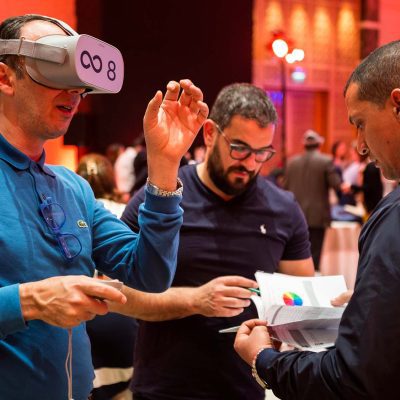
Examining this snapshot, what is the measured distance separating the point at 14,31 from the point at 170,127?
0.43 meters

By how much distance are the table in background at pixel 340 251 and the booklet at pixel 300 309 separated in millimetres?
5693

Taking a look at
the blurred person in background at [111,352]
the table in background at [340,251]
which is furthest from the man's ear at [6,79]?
the table in background at [340,251]

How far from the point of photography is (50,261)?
4.61ft

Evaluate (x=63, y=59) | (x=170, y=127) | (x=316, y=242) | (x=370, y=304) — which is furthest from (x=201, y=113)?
(x=316, y=242)

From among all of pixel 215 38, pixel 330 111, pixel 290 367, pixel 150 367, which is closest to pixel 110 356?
pixel 150 367

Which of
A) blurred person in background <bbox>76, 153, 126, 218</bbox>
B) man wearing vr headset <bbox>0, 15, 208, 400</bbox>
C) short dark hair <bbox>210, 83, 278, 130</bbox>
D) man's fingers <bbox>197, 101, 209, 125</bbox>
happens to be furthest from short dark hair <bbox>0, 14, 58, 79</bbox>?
blurred person in background <bbox>76, 153, 126, 218</bbox>

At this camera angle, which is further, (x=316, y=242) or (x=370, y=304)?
(x=316, y=242)

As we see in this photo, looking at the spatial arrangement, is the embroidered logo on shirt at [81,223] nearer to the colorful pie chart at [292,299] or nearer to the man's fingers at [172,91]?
the man's fingers at [172,91]

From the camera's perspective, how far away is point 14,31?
1.47m

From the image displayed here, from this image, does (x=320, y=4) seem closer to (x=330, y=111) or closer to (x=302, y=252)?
(x=330, y=111)

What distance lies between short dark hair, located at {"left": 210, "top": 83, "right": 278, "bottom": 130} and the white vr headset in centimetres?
94

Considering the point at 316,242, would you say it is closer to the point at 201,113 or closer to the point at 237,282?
the point at 237,282

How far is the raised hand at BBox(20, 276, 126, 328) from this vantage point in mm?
1200

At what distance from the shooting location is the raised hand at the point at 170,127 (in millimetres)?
1550
